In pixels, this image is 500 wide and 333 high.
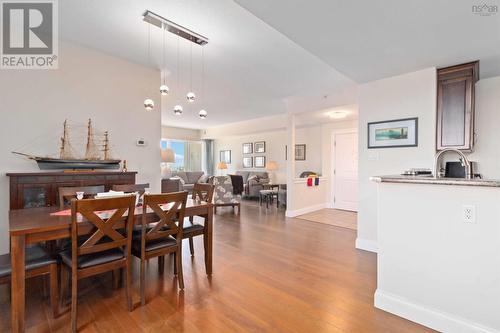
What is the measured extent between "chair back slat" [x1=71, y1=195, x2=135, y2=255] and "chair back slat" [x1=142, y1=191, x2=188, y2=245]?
0.45ft

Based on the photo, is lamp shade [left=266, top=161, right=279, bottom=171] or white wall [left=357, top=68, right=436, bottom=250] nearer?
white wall [left=357, top=68, right=436, bottom=250]

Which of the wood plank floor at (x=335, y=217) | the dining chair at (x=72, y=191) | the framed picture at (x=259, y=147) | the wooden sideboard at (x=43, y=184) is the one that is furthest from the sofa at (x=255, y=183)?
the dining chair at (x=72, y=191)

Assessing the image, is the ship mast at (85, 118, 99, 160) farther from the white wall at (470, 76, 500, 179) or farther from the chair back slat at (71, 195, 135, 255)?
the white wall at (470, 76, 500, 179)

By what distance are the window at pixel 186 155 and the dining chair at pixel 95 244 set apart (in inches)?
331

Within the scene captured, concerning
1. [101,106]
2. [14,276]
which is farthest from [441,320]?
[101,106]

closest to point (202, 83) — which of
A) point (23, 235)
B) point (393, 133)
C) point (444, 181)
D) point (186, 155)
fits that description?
point (393, 133)

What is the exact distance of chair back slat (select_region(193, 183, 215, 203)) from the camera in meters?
3.22

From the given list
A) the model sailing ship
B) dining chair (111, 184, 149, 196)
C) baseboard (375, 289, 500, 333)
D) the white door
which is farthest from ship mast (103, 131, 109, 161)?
the white door

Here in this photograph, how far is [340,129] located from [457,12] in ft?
15.6

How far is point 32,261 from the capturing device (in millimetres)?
1773

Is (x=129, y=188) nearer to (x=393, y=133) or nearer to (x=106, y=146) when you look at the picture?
(x=106, y=146)

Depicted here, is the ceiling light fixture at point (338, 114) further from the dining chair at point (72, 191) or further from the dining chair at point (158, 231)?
the dining chair at point (72, 191)

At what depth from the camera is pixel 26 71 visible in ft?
9.57

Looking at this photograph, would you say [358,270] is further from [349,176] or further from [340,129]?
[340,129]
